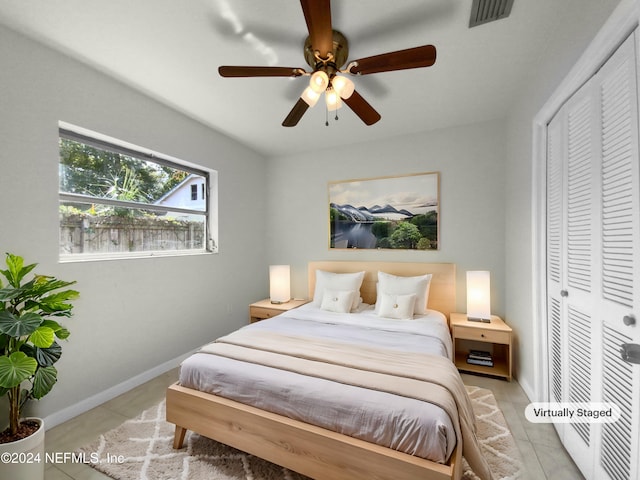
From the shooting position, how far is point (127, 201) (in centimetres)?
255

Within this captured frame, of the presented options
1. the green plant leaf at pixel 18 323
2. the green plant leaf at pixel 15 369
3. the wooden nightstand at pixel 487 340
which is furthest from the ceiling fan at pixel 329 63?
the wooden nightstand at pixel 487 340

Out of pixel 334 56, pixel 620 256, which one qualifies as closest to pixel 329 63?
pixel 334 56

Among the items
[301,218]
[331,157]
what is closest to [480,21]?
[331,157]

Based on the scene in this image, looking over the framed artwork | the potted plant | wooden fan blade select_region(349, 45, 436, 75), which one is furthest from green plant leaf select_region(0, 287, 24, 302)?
the framed artwork

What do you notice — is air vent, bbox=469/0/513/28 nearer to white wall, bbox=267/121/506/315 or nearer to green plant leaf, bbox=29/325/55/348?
white wall, bbox=267/121/506/315

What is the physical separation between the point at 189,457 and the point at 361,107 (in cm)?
255

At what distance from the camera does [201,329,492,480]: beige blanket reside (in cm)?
135

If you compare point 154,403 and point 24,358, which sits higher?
point 24,358

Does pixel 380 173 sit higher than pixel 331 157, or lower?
lower

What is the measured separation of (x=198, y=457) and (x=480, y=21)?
3.15 m

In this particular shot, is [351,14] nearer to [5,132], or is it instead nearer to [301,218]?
[5,132]

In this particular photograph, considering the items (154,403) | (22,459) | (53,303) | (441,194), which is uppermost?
(441,194)

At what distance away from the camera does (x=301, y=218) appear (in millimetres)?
3949

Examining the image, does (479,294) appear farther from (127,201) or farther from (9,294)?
(127,201)
